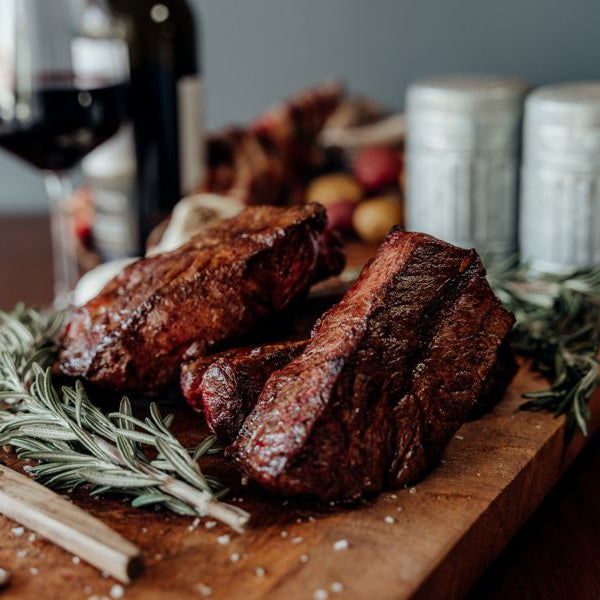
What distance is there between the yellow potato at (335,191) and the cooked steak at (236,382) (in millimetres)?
1328

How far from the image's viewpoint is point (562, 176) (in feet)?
6.57

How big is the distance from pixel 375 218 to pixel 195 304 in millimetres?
1154

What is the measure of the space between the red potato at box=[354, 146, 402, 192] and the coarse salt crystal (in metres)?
1.77

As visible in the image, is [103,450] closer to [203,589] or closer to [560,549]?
[203,589]

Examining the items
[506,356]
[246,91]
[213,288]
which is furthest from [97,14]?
[506,356]

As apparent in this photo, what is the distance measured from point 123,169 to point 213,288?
123cm

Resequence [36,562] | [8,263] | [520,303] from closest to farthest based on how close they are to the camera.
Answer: [36,562], [520,303], [8,263]

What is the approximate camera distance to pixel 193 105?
7.97ft

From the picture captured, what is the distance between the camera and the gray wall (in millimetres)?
2871

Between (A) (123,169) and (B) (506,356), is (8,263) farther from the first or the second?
(B) (506,356)

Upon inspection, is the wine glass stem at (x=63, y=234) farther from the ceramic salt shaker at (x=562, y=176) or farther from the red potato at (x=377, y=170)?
the ceramic salt shaker at (x=562, y=176)

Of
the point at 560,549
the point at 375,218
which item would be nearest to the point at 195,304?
the point at 560,549

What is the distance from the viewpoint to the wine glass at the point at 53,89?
2.04 meters

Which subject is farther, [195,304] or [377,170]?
[377,170]
